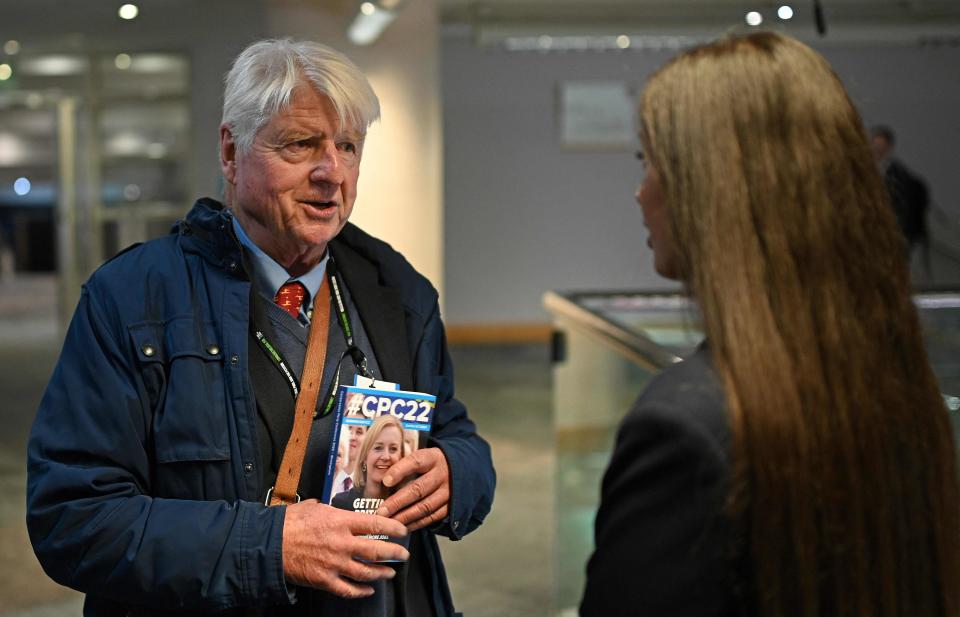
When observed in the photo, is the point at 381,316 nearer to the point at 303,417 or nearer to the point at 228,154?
the point at 303,417

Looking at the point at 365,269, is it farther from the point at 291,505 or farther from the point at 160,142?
the point at 160,142

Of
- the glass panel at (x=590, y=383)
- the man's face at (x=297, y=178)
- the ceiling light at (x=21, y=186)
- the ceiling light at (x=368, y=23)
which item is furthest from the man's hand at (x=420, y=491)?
the ceiling light at (x=21, y=186)

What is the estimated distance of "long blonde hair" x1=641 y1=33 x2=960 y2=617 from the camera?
1089 mm

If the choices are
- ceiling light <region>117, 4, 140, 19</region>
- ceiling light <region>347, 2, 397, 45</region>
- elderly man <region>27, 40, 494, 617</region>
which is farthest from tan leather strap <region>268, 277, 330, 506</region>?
ceiling light <region>117, 4, 140, 19</region>

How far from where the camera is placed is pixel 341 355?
6.13 feet

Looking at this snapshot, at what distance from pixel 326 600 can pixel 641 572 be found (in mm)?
778

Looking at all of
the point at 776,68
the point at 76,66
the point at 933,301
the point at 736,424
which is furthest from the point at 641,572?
the point at 76,66

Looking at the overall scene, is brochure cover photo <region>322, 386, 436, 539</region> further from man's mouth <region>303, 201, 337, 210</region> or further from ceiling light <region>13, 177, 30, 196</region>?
ceiling light <region>13, 177, 30, 196</region>

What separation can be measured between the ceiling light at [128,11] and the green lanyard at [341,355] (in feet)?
29.6

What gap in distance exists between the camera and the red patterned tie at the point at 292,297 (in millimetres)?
1884

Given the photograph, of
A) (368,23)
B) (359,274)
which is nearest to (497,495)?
(368,23)

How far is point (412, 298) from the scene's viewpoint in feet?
6.56

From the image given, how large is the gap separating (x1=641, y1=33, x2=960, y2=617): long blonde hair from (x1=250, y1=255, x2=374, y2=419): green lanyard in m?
0.81

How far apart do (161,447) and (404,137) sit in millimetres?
6818
